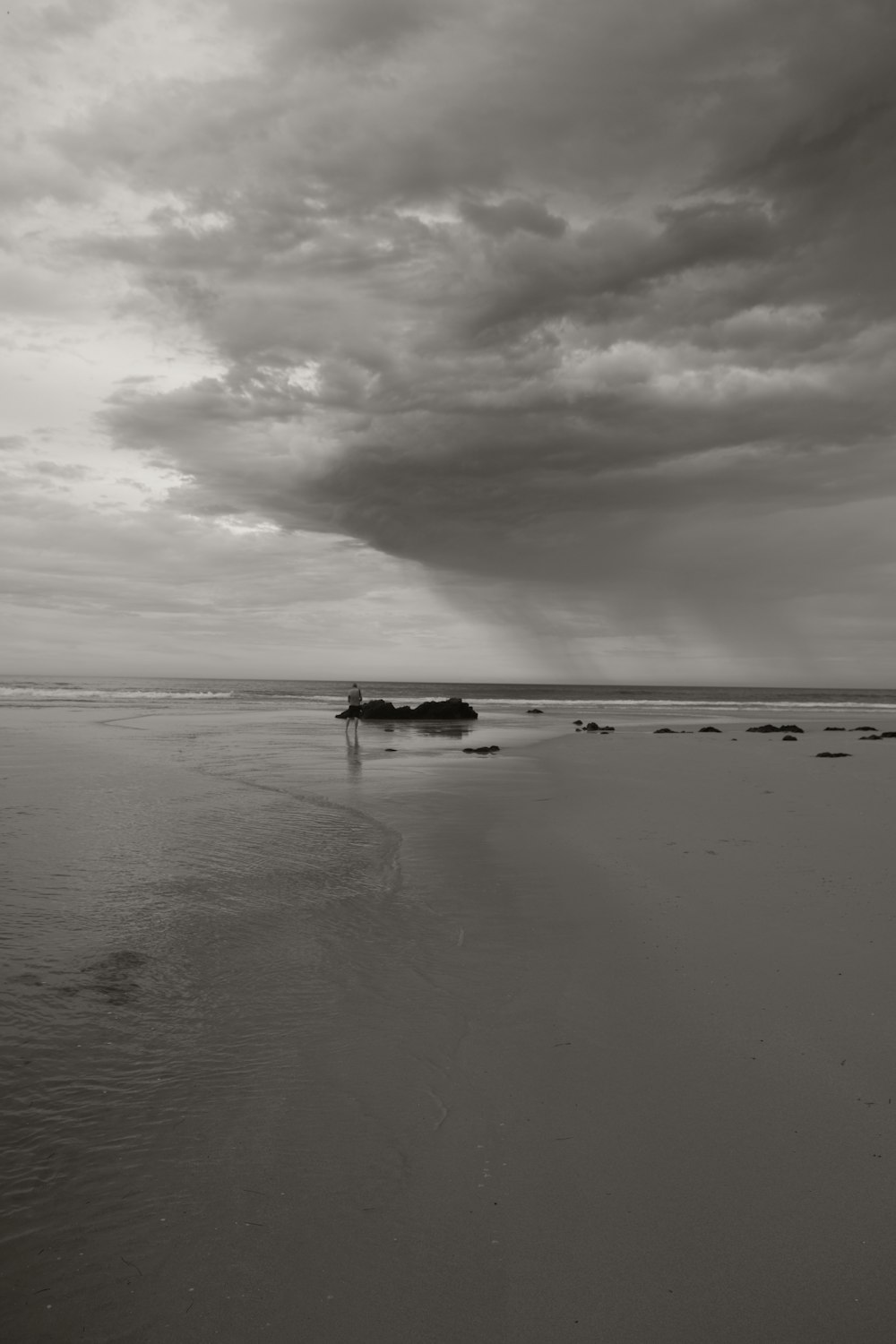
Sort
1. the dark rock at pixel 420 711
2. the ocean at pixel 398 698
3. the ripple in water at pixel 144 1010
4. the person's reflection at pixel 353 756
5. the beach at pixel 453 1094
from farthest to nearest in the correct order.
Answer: the ocean at pixel 398 698, the dark rock at pixel 420 711, the person's reflection at pixel 353 756, the ripple in water at pixel 144 1010, the beach at pixel 453 1094

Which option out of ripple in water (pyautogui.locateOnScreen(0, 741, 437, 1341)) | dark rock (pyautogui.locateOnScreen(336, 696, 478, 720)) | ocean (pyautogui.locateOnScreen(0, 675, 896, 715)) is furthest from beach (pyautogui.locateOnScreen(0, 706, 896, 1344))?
ocean (pyautogui.locateOnScreen(0, 675, 896, 715))

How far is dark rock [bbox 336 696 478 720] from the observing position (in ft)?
127

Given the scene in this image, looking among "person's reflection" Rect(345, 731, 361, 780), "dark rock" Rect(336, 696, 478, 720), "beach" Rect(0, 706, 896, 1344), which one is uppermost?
"dark rock" Rect(336, 696, 478, 720)

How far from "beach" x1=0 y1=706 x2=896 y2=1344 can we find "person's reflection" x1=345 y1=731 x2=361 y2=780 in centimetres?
716

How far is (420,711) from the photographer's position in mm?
40156

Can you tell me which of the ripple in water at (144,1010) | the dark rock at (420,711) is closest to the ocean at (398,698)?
the dark rock at (420,711)

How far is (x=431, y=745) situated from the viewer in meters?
24.7

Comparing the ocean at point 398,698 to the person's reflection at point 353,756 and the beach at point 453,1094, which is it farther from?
the beach at point 453,1094

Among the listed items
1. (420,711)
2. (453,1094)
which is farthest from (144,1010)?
(420,711)

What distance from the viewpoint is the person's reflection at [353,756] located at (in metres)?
16.5

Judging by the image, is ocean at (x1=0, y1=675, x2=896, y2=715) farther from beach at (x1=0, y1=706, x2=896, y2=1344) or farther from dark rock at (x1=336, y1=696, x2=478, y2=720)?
beach at (x1=0, y1=706, x2=896, y2=1344)

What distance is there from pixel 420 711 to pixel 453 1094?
36252 mm

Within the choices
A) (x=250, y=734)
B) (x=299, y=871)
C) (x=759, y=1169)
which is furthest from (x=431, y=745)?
(x=759, y=1169)

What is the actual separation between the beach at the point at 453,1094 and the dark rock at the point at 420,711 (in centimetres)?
2941
